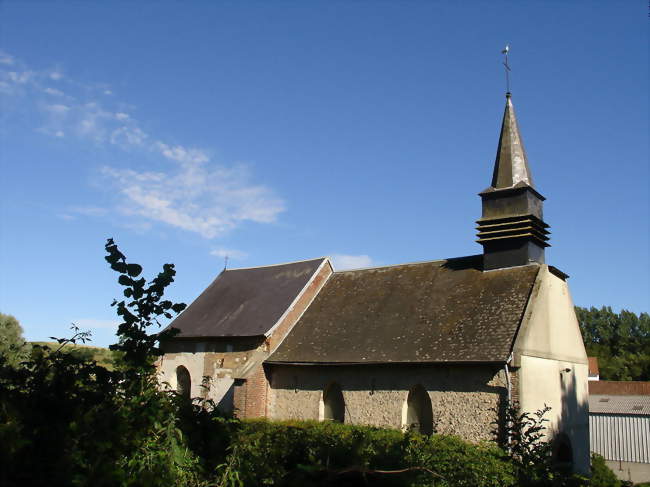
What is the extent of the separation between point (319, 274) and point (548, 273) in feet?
30.7

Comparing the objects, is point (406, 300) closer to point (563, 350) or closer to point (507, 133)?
point (563, 350)

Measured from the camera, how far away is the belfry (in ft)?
65.5

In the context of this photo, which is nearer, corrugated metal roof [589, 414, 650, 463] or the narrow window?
the narrow window

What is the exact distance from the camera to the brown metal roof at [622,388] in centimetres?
4647

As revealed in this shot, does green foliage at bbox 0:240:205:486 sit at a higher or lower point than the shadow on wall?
higher

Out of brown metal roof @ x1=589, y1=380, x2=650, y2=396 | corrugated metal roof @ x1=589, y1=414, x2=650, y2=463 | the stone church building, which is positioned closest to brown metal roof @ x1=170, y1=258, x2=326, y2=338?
the stone church building

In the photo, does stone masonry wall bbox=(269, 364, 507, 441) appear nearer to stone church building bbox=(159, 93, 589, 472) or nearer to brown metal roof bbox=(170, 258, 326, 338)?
stone church building bbox=(159, 93, 589, 472)

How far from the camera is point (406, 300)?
69.1ft

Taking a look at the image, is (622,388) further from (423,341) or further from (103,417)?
(103,417)

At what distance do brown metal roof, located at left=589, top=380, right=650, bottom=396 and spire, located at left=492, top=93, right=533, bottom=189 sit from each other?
3311 cm

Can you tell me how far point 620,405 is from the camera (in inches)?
1443

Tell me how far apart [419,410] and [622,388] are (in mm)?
37578

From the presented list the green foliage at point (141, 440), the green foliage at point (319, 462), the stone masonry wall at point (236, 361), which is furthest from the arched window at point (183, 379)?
the green foliage at point (319, 462)

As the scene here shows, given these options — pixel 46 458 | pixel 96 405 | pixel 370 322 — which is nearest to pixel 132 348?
pixel 96 405
